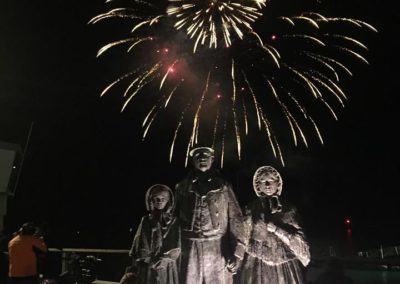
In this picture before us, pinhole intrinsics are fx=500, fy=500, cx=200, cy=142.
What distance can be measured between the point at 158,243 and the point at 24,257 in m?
3.90

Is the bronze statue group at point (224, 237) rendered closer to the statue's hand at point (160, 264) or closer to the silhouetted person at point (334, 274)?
the statue's hand at point (160, 264)

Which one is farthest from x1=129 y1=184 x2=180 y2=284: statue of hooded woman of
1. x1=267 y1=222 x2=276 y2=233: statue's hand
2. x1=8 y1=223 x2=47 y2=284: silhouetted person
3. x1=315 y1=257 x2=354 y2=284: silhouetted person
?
x1=8 y1=223 x2=47 y2=284: silhouetted person

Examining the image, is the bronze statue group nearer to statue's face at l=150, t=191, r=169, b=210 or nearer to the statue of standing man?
the statue of standing man

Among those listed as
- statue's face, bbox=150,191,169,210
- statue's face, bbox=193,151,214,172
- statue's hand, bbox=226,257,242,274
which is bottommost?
statue's hand, bbox=226,257,242,274

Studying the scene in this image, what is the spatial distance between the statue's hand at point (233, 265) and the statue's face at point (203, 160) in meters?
1.37

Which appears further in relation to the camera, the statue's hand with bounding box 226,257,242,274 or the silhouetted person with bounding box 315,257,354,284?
the silhouetted person with bounding box 315,257,354,284

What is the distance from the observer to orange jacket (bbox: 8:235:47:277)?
10203mm

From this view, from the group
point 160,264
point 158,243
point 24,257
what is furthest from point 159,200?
point 24,257

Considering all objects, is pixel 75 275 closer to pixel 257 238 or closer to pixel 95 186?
pixel 257 238

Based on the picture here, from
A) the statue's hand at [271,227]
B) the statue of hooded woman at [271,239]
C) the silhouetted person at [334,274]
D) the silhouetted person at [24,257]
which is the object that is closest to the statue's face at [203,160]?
the statue of hooded woman at [271,239]

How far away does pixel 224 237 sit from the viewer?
23.2ft

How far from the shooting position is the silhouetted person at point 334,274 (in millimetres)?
8250

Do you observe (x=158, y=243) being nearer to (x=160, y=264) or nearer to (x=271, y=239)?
(x=160, y=264)

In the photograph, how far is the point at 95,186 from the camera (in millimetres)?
44000
